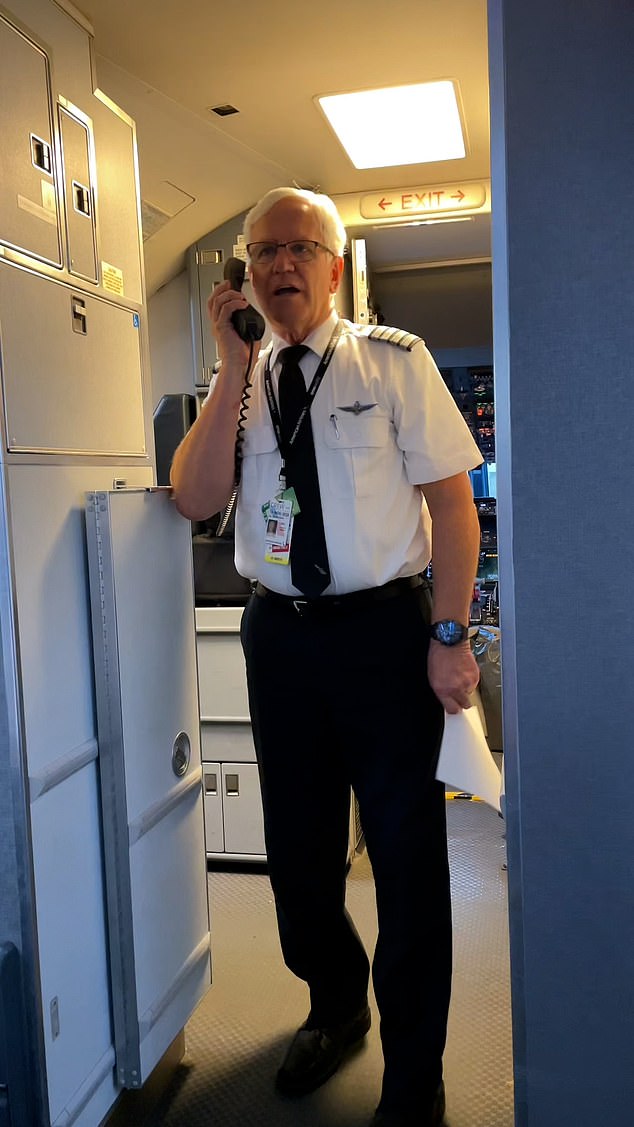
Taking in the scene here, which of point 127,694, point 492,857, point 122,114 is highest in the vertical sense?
point 122,114

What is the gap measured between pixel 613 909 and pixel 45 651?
1.20 metres

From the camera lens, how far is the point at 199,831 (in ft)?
8.11

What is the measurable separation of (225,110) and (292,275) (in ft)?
3.33

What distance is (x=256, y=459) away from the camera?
2236 millimetres

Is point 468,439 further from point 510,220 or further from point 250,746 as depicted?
point 250,746

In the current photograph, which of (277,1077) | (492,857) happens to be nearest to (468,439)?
(277,1077)

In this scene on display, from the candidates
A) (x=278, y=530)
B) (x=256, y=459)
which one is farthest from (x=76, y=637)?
(x=256, y=459)

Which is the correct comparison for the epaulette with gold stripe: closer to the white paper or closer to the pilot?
Result: the pilot

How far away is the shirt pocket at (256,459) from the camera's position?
86.7 inches

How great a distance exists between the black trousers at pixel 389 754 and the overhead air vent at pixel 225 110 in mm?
1687

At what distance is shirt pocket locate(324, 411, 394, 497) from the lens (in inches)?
82.0

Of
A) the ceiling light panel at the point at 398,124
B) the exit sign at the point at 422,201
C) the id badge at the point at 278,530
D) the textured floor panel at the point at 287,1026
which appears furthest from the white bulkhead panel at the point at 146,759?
the exit sign at the point at 422,201

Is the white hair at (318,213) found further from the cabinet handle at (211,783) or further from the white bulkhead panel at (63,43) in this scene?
the cabinet handle at (211,783)

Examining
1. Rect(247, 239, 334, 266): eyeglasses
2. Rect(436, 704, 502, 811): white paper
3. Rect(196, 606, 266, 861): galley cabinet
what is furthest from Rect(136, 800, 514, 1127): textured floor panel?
Rect(247, 239, 334, 266): eyeglasses
